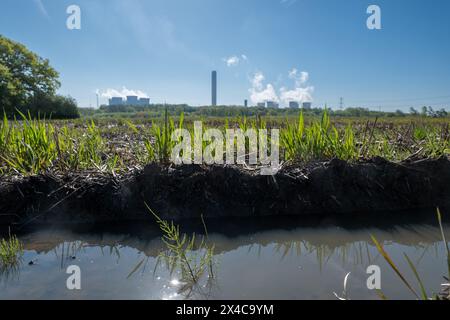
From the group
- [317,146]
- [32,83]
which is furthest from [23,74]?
[317,146]

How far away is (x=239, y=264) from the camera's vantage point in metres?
2.03

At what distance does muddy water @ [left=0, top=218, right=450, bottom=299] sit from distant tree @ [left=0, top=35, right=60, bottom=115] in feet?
88.7

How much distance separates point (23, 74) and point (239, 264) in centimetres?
3296

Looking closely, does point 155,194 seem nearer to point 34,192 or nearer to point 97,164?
point 97,164

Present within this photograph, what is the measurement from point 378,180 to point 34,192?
10.8ft

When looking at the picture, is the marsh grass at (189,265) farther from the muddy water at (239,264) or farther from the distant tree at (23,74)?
the distant tree at (23,74)

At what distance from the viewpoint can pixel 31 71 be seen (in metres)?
29.0

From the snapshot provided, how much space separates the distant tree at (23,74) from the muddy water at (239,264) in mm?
27047

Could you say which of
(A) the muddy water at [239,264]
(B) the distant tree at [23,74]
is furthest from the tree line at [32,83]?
(A) the muddy water at [239,264]

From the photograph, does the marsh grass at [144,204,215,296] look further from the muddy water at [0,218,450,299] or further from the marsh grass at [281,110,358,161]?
the marsh grass at [281,110,358,161]

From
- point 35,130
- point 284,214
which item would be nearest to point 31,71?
point 35,130

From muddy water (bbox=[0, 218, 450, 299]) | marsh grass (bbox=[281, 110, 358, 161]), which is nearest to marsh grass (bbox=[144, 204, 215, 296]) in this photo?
muddy water (bbox=[0, 218, 450, 299])

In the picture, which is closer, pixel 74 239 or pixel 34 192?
pixel 74 239
